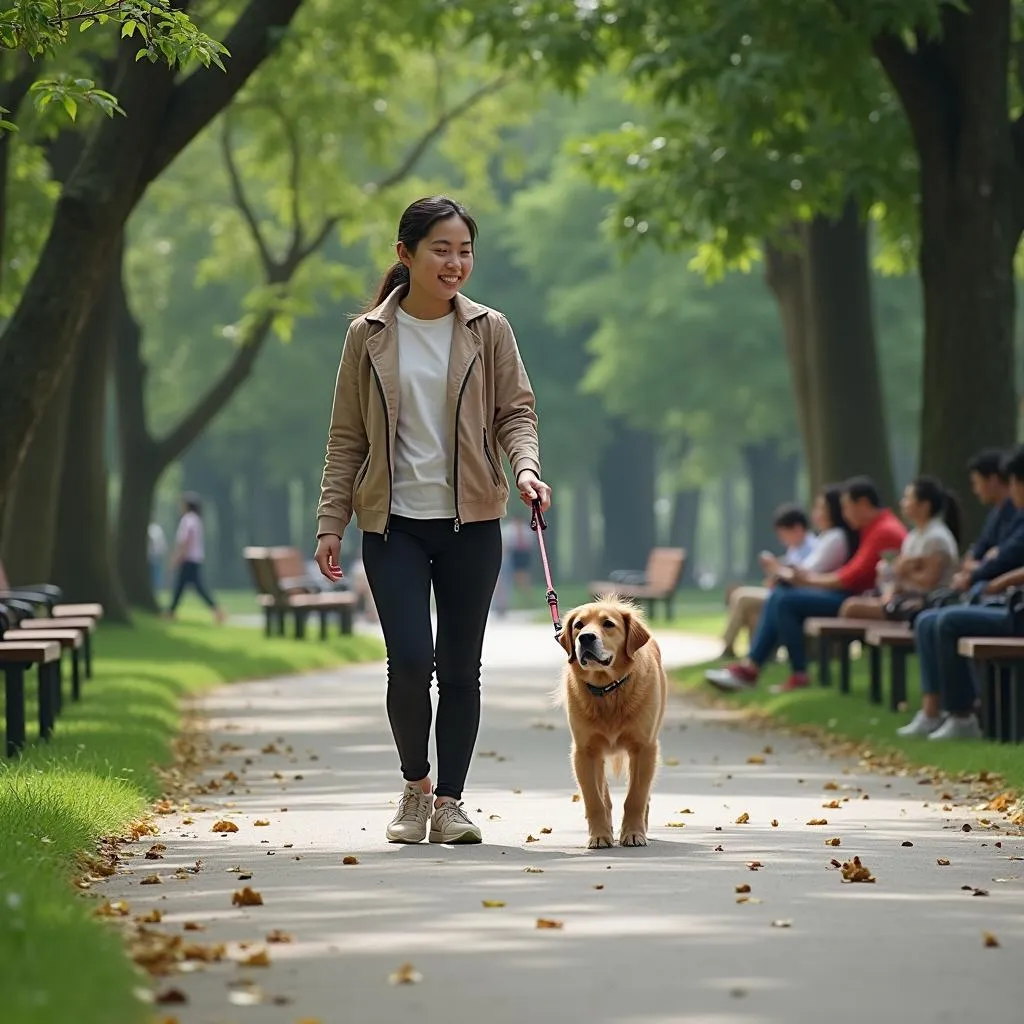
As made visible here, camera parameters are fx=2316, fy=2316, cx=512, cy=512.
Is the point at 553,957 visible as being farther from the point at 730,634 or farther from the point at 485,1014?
the point at 730,634

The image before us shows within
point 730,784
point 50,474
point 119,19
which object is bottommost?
point 730,784

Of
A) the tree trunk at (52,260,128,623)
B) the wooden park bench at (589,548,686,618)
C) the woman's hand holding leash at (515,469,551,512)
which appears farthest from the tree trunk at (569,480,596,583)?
the woman's hand holding leash at (515,469,551,512)

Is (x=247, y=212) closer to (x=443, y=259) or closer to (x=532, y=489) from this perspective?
(x=443, y=259)

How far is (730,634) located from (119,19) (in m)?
13.7

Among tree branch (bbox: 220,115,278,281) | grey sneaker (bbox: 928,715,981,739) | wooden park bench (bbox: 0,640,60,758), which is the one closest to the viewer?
wooden park bench (bbox: 0,640,60,758)

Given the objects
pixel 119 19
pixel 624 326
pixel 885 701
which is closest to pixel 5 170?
pixel 885 701

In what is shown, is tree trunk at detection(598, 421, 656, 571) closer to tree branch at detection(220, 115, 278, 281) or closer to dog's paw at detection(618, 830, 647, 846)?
tree branch at detection(220, 115, 278, 281)

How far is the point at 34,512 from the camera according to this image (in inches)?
846

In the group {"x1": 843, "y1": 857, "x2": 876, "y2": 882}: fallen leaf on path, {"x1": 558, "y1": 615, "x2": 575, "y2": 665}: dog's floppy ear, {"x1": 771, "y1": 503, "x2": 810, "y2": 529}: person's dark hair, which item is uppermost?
{"x1": 771, "y1": 503, "x2": 810, "y2": 529}: person's dark hair

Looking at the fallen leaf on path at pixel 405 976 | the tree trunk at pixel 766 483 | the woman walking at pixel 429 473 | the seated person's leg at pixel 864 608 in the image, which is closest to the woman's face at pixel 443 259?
the woman walking at pixel 429 473

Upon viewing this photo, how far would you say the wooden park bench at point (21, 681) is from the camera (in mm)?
11547

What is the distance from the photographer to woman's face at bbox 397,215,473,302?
856cm

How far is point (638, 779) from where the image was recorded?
867cm

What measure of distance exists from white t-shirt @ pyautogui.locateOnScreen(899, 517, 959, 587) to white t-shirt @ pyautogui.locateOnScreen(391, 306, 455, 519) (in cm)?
719
